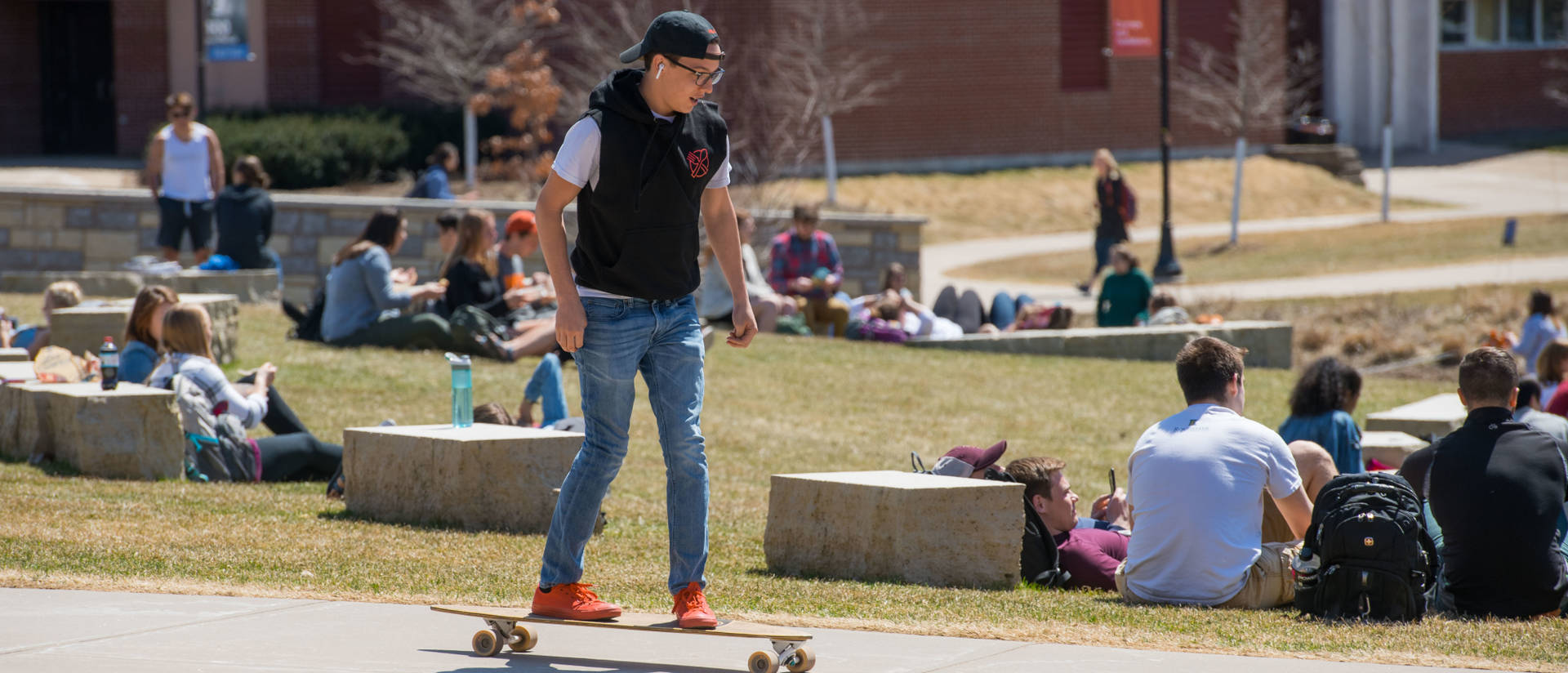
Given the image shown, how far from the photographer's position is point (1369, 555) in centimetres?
537

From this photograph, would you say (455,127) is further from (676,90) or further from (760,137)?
(676,90)

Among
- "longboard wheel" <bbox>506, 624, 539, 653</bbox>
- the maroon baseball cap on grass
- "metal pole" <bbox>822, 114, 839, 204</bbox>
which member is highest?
"metal pole" <bbox>822, 114, 839, 204</bbox>

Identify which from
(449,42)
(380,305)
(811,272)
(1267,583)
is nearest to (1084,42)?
(449,42)

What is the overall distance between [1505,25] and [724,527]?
41.8 meters

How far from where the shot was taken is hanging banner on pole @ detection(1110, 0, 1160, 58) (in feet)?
113

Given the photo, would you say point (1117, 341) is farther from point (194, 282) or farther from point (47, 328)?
point (47, 328)

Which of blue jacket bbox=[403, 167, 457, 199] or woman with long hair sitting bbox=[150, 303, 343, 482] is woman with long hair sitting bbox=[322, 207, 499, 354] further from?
blue jacket bbox=[403, 167, 457, 199]

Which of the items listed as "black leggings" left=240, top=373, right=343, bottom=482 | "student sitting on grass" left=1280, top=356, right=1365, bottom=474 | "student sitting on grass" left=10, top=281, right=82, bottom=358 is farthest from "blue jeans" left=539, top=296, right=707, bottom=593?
"student sitting on grass" left=10, top=281, right=82, bottom=358

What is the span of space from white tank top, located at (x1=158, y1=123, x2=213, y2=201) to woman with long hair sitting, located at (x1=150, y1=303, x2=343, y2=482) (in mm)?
7066

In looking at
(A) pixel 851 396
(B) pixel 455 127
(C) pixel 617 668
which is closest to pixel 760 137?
(B) pixel 455 127

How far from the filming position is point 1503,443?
577 centimetres

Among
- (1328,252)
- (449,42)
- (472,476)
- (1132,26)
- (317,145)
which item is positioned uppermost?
(1132,26)

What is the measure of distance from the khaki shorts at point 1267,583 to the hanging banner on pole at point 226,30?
24.4 metres

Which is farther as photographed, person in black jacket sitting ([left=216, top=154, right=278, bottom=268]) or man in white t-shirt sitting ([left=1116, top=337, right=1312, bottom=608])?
person in black jacket sitting ([left=216, top=154, right=278, bottom=268])
